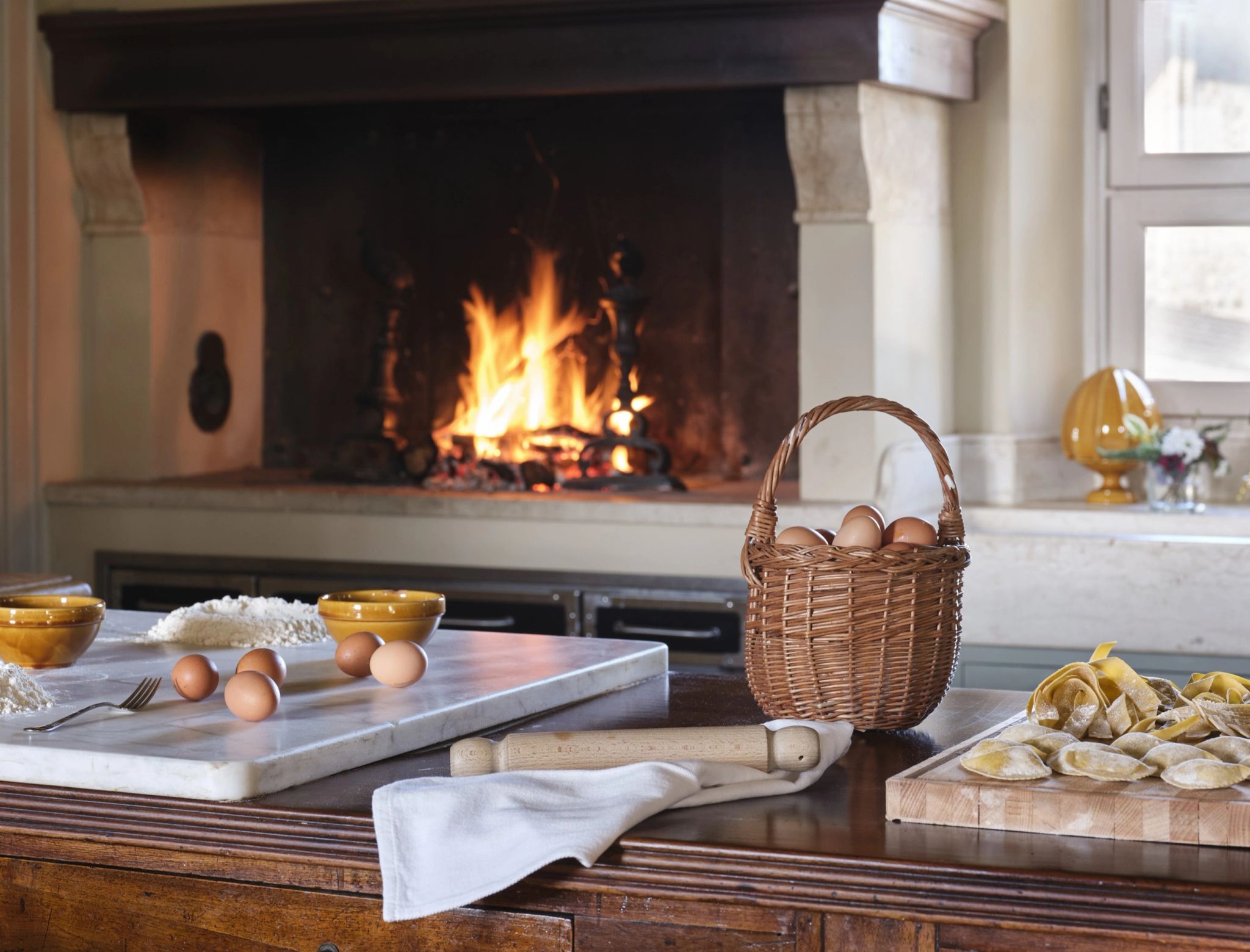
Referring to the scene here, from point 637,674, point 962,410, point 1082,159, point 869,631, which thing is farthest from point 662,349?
point 869,631

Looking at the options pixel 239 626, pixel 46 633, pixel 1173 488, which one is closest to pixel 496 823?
pixel 46 633

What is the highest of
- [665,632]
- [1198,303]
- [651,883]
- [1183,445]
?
[1198,303]

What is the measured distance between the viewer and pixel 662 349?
4641 millimetres

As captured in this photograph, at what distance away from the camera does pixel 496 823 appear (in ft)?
4.15

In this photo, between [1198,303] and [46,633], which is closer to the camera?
[46,633]

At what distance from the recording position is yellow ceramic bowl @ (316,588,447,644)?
1.83 meters

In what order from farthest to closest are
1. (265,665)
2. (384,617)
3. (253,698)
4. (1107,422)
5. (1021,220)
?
1. (1021,220)
2. (1107,422)
3. (384,617)
4. (265,665)
5. (253,698)

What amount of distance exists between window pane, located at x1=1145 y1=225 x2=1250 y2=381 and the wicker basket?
9.56 ft

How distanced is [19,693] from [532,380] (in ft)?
10.4

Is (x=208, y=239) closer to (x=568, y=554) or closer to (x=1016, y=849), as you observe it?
(x=568, y=554)

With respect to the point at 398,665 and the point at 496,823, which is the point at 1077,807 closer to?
the point at 496,823

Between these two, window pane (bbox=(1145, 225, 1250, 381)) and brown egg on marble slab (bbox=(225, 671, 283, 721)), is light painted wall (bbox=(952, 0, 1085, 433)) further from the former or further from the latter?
brown egg on marble slab (bbox=(225, 671, 283, 721))

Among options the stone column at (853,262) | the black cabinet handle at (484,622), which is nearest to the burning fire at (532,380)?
the black cabinet handle at (484,622)

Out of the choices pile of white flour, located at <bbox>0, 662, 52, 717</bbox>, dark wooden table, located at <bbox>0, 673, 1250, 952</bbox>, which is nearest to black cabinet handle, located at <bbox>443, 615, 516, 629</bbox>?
pile of white flour, located at <bbox>0, 662, 52, 717</bbox>
